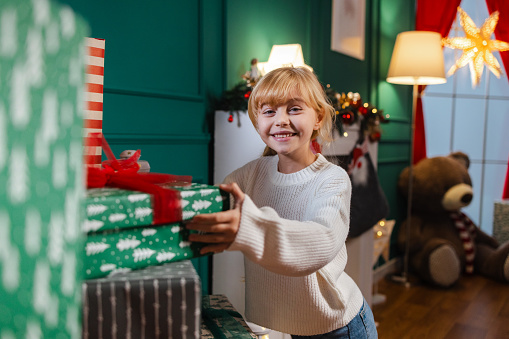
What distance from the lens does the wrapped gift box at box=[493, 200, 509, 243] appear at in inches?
154

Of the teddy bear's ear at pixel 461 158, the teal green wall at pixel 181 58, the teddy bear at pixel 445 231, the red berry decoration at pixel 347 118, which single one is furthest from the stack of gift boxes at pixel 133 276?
the teddy bear's ear at pixel 461 158

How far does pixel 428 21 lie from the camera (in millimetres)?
4047

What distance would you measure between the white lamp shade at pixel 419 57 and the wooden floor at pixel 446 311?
1.52 meters

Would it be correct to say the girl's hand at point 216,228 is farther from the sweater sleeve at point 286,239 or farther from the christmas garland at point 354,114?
the christmas garland at point 354,114

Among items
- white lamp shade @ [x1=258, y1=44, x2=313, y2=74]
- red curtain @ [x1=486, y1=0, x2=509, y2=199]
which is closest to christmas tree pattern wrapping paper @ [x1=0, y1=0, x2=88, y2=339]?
white lamp shade @ [x1=258, y1=44, x2=313, y2=74]

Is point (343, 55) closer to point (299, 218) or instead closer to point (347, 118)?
point (347, 118)

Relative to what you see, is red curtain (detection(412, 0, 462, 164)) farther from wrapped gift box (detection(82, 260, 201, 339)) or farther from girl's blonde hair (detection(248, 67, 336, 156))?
wrapped gift box (detection(82, 260, 201, 339))

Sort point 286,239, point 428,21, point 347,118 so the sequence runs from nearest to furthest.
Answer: point 286,239, point 347,118, point 428,21

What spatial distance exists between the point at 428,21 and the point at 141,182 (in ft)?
13.3

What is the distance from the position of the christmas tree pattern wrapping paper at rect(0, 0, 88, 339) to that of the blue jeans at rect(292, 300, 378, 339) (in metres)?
0.68

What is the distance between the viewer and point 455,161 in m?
3.63

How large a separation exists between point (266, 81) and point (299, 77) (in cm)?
6

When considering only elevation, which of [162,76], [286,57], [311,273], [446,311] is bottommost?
[446,311]

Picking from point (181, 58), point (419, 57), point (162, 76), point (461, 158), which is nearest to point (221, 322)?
point (162, 76)
